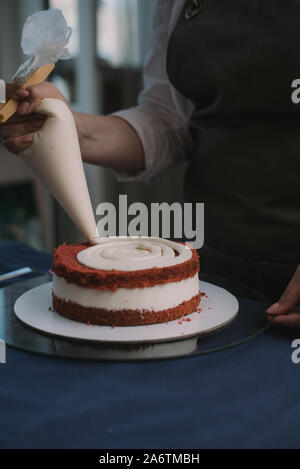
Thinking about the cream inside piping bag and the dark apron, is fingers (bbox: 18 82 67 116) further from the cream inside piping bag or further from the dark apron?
the dark apron

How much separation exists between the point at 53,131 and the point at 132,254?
0.22 m

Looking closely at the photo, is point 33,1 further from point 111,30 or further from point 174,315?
point 174,315

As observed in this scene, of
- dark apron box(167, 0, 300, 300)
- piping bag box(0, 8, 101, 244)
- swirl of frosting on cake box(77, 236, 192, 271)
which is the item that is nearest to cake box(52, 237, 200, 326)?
swirl of frosting on cake box(77, 236, 192, 271)

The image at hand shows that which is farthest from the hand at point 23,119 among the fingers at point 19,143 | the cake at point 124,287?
the cake at point 124,287

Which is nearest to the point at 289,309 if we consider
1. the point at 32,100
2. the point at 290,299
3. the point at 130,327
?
the point at 290,299

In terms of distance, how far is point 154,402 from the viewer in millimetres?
479

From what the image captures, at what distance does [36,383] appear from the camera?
20.1 inches

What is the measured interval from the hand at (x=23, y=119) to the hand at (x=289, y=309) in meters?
0.44

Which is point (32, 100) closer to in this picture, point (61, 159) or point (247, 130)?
point (61, 159)

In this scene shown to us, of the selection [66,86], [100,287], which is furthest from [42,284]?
[66,86]

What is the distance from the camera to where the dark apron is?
87 cm

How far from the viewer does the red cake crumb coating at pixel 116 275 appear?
2.23 feet

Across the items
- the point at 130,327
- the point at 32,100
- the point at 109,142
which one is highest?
the point at 32,100
